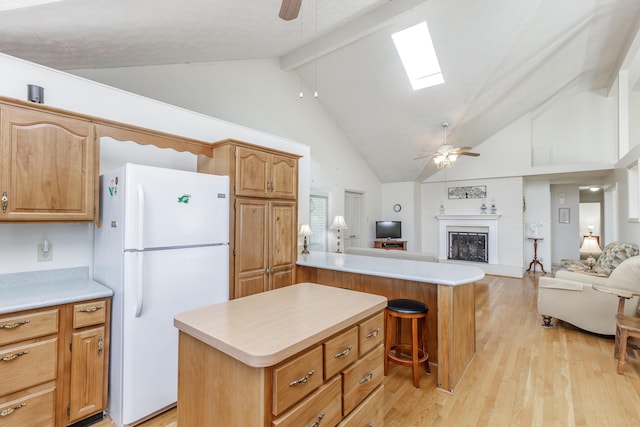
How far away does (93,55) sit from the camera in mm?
2484

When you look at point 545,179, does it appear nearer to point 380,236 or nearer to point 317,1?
point 380,236

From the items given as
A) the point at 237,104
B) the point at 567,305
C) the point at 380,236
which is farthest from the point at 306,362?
the point at 380,236

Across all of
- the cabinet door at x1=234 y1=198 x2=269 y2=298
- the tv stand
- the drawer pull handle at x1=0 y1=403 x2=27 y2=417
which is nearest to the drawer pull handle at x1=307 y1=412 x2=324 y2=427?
the cabinet door at x1=234 y1=198 x2=269 y2=298

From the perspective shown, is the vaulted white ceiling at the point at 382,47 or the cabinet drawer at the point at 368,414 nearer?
the cabinet drawer at the point at 368,414

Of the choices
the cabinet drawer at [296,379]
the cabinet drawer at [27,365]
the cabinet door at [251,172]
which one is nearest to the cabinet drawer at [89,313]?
the cabinet drawer at [27,365]

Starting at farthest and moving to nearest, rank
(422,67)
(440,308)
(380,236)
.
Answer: (380,236) < (422,67) < (440,308)

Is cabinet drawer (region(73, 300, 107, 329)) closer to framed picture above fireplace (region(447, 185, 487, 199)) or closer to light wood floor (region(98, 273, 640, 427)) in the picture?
light wood floor (region(98, 273, 640, 427))

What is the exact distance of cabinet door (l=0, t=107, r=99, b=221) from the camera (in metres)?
1.74

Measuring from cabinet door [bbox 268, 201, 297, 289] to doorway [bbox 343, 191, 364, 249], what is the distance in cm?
389

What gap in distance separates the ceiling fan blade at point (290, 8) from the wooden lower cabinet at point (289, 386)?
6.63 ft

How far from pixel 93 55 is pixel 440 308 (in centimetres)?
360

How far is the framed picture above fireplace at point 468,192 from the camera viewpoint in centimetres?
730

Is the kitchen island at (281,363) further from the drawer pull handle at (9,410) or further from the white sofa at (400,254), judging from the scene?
the white sofa at (400,254)

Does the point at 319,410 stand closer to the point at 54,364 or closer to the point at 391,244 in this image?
the point at 54,364
